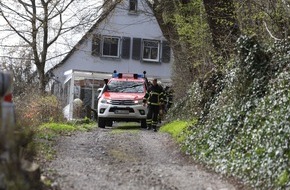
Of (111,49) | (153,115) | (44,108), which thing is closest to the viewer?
(153,115)

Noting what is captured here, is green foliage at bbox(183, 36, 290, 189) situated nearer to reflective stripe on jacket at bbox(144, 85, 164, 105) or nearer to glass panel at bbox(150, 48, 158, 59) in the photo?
reflective stripe on jacket at bbox(144, 85, 164, 105)

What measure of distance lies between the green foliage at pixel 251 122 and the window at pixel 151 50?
→ 32.0 m

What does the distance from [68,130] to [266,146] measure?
11170 millimetres

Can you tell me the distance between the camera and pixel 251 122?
12.0 meters

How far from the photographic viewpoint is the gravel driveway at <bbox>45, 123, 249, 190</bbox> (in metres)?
9.95

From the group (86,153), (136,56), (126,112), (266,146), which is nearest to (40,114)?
(126,112)

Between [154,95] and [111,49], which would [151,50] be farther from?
[154,95]

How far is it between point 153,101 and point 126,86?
272 centimetres

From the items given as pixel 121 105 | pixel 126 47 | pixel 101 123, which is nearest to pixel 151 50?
pixel 126 47

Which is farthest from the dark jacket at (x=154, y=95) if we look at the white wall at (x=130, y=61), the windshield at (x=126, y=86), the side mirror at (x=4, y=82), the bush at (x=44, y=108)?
the white wall at (x=130, y=61)

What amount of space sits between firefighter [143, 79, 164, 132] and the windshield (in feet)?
5.08

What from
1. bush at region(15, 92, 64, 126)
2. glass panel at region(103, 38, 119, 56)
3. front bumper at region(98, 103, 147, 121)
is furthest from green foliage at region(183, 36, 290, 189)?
glass panel at region(103, 38, 119, 56)

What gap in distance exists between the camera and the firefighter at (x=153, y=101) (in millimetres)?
21844

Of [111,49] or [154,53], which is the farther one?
[154,53]
